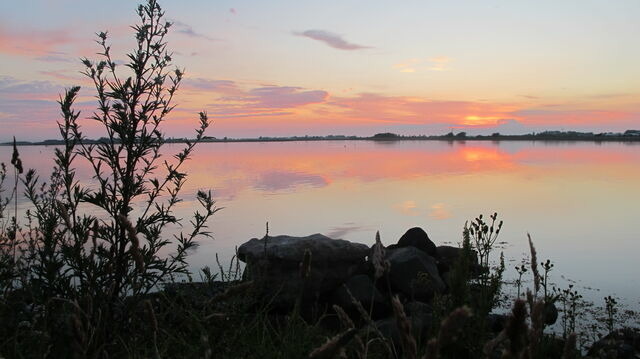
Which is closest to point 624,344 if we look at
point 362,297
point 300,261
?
point 362,297

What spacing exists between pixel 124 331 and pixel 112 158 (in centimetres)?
181

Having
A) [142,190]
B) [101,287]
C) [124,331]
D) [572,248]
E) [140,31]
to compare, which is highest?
[140,31]

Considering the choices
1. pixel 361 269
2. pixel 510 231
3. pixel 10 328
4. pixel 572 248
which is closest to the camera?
pixel 10 328

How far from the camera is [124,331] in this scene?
4.81 metres

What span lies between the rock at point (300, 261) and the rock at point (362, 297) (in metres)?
0.34

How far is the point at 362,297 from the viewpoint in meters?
9.69

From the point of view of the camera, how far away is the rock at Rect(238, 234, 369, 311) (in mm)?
9703

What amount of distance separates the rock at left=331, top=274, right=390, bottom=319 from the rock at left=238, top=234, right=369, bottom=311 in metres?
0.34

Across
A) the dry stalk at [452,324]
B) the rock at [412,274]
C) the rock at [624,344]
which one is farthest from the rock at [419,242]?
the dry stalk at [452,324]

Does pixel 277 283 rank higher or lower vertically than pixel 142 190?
lower

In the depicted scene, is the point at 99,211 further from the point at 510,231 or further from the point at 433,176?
the point at 433,176

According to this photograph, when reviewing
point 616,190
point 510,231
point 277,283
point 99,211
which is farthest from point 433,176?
point 277,283

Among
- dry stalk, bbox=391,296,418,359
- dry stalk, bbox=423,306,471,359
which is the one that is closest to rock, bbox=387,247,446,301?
dry stalk, bbox=391,296,418,359

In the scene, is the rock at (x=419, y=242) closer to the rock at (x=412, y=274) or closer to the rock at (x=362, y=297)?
the rock at (x=412, y=274)
